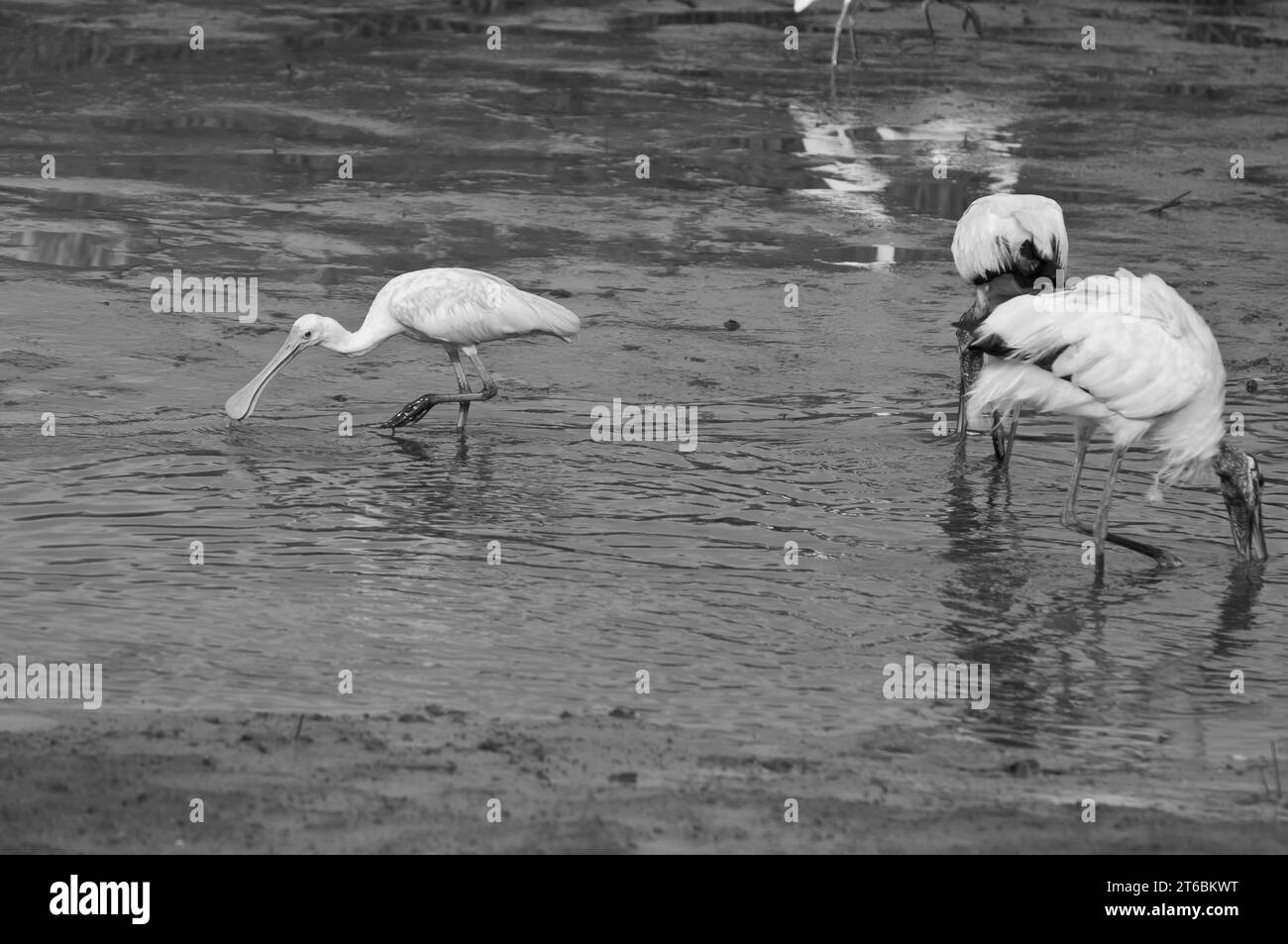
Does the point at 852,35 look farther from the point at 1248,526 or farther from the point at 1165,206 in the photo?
the point at 1248,526

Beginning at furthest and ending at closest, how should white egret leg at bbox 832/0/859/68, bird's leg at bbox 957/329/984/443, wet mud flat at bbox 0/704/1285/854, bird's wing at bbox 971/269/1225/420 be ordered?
white egret leg at bbox 832/0/859/68 < bird's leg at bbox 957/329/984/443 < bird's wing at bbox 971/269/1225/420 < wet mud flat at bbox 0/704/1285/854

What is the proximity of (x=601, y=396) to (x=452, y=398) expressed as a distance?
0.89 meters

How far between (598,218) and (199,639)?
287 inches

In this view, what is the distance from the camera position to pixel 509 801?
524 centimetres

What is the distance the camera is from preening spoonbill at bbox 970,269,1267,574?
7.83 meters

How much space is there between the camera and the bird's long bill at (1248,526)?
806 cm

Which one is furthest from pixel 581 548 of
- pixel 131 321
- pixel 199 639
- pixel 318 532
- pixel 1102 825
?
pixel 131 321

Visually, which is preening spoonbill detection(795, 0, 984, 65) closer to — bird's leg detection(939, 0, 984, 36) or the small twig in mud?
bird's leg detection(939, 0, 984, 36)

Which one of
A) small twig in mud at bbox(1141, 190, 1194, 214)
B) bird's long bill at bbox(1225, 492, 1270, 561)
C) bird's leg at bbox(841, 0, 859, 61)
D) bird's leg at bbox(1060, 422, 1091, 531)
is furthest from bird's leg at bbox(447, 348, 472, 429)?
bird's leg at bbox(841, 0, 859, 61)

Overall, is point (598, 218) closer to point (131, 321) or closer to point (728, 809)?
point (131, 321)

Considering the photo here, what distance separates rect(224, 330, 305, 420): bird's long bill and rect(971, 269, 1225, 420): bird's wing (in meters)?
3.49

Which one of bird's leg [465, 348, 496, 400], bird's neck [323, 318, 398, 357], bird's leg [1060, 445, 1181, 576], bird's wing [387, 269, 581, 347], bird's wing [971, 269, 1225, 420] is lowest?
bird's leg [1060, 445, 1181, 576]

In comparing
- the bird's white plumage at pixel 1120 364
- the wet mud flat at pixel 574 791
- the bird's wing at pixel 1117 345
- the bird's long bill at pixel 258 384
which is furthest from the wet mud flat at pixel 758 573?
the bird's wing at pixel 1117 345

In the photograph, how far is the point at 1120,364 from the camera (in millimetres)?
7816
